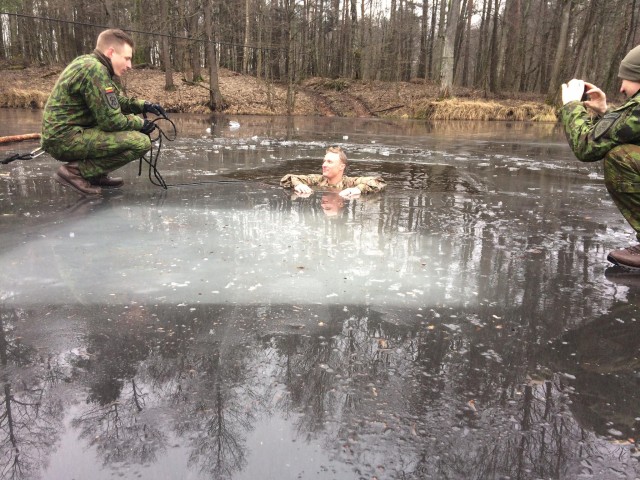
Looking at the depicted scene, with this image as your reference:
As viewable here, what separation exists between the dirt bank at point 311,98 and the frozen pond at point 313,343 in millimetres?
19431

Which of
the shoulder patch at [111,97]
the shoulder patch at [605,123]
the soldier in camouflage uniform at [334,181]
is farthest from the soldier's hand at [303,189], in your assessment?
the shoulder patch at [605,123]

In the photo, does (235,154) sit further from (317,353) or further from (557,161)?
(317,353)

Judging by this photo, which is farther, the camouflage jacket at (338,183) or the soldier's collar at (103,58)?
the camouflage jacket at (338,183)

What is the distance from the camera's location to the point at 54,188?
5660 mm

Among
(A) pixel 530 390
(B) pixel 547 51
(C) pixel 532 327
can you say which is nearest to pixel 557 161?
(C) pixel 532 327

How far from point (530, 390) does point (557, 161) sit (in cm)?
811

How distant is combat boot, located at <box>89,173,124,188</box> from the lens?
18.6ft

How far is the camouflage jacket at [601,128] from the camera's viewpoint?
3.34 metres

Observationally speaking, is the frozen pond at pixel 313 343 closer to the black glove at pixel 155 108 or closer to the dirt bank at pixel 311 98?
the black glove at pixel 155 108

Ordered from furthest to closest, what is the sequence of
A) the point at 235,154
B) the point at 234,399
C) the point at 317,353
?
Result: 1. the point at 235,154
2. the point at 317,353
3. the point at 234,399

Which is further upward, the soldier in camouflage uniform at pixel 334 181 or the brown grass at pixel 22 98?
the brown grass at pixel 22 98

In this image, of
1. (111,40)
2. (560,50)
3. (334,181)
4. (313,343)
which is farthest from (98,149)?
Answer: (560,50)

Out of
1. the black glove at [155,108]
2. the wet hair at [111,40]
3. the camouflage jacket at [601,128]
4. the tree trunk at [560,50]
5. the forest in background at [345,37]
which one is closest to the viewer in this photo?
the camouflage jacket at [601,128]

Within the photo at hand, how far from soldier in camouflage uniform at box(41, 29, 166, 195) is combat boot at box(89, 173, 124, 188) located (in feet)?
0.73
